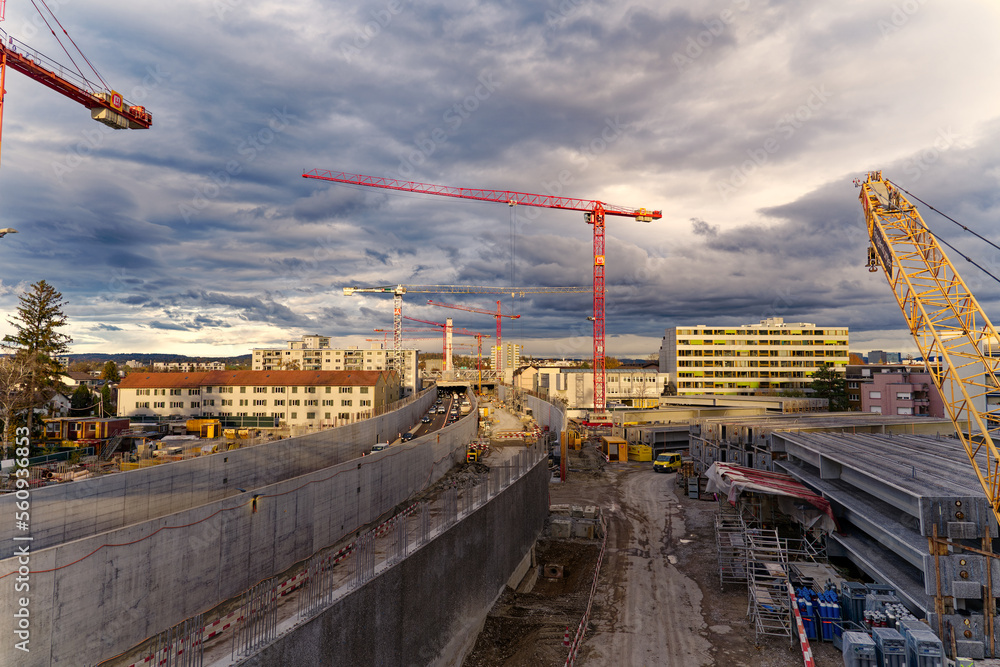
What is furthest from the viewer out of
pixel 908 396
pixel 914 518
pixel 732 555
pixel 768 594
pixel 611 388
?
pixel 611 388

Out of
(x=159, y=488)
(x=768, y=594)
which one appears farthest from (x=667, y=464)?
(x=159, y=488)

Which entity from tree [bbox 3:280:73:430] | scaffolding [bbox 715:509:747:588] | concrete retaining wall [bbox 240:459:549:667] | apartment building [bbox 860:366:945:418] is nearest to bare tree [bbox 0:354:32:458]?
tree [bbox 3:280:73:430]

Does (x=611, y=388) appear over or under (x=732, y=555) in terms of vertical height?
over

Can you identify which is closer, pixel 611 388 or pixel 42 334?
pixel 42 334

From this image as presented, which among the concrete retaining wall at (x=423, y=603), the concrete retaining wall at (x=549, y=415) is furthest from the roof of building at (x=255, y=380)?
the concrete retaining wall at (x=423, y=603)

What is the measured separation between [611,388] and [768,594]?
72380mm

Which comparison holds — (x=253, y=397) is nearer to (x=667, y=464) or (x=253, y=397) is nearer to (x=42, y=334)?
(x=42, y=334)

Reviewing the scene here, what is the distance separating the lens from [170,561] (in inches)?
510

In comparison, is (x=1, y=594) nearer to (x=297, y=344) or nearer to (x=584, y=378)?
(x=584, y=378)

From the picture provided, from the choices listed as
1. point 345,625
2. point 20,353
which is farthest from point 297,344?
point 345,625

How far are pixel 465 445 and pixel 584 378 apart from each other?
45.1 m

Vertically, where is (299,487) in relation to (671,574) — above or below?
above

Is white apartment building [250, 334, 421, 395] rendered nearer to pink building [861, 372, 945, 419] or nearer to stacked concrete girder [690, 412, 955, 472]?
pink building [861, 372, 945, 419]

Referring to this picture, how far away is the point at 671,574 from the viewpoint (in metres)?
18.4
